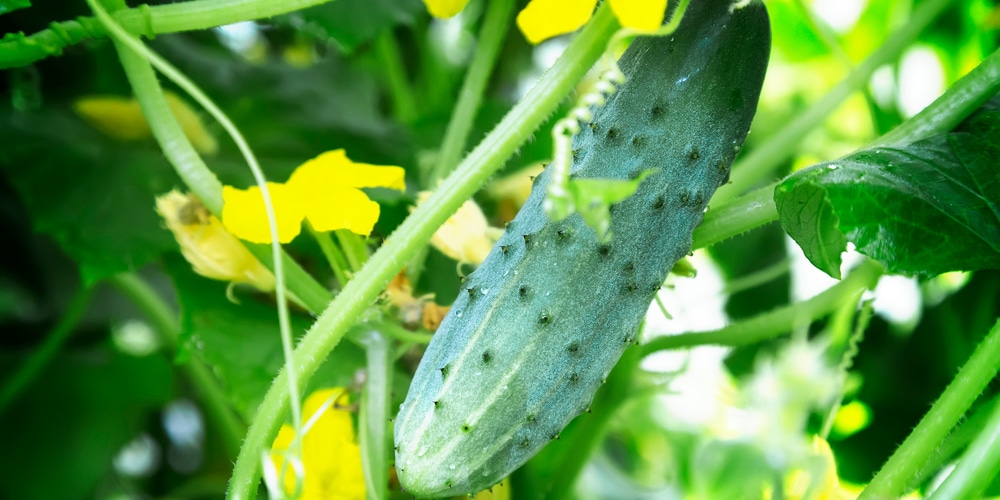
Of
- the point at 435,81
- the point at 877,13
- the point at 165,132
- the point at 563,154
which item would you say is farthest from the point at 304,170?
the point at 877,13

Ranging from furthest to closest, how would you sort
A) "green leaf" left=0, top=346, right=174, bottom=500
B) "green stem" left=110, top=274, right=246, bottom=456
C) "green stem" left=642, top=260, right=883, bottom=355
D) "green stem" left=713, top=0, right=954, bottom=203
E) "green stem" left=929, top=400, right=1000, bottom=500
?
"green leaf" left=0, top=346, right=174, bottom=500
"green stem" left=110, top=274, right=246, bottom=456
"green stem" left=713, top=0, right=954, bottom=203
"green stem" left=642, top=260, right=883, bottom=355
"green stem" left=929, top=400, right=1000, bottom=500

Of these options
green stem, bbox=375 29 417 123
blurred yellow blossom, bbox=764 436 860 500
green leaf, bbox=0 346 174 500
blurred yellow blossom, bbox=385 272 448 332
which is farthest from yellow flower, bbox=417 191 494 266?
green leaf, bbox=0 346 174 500

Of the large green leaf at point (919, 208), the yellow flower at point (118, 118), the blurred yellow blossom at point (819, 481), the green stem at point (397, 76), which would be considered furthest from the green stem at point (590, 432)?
the green stem at point (397, 76)

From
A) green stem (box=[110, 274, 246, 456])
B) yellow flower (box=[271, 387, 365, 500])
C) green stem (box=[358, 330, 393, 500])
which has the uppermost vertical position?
green stem (box=[358, 330, 393, 500])

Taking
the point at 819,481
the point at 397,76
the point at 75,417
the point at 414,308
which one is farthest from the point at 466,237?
the point at 75,417

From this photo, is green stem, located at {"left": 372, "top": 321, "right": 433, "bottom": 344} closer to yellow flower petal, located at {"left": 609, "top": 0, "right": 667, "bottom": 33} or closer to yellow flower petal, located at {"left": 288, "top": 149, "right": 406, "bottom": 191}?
yellow flower petal, located at {"left": 288, "top": 149, "right": 406, "bottom": 191}

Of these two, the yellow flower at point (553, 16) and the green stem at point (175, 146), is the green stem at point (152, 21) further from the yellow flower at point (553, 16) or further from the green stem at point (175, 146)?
the yellow flower at point (553, 16)

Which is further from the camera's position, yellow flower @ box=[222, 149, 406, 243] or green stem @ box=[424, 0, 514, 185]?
green stem @ box=[424, 0, 514, 185]

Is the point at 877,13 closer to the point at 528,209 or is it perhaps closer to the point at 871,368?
the point at 871,368
